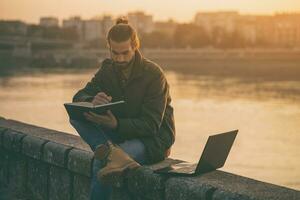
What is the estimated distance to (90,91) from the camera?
2.88 metres

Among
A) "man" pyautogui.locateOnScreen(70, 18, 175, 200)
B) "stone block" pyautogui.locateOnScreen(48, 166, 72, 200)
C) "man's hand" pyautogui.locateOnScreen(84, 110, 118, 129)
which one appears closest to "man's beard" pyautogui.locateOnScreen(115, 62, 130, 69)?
"man" pyautogui.locateOnScreen(70, 18, 175, 200)

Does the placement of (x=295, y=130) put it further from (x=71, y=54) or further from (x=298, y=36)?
(x=298, y=36)

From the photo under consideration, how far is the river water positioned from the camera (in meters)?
13.2

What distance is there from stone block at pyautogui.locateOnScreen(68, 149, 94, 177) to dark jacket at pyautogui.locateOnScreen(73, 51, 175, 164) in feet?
1.14

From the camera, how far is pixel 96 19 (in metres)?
131

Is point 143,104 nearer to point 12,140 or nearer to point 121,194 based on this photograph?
point 121,194

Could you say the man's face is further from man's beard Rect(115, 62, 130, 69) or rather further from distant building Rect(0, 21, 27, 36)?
distant building Rect(0, 21, 27, 36)

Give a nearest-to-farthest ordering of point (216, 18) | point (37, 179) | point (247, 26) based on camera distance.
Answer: point (37, 179), point (247, 26), point (216, 18)

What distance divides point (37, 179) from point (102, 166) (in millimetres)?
1019

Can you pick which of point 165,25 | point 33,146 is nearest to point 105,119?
point 33,146

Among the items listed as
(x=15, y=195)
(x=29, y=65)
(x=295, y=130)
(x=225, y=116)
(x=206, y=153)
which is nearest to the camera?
(x=206, y=153)

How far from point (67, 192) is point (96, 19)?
12977 cm

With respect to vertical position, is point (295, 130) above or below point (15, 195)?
below

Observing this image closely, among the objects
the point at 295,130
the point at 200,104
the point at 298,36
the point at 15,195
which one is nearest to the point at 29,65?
the point at 200,104
